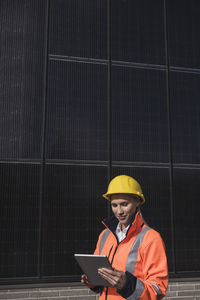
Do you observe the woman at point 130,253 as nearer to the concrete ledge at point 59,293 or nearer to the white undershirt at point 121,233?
the white undershirt at point 121,233

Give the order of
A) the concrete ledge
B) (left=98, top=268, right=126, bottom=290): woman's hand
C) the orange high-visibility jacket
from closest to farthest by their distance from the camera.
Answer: (left=98, top=268, right=126, bottom=290): woman's hand
the orange high-visibility jacket
the concrete ledge

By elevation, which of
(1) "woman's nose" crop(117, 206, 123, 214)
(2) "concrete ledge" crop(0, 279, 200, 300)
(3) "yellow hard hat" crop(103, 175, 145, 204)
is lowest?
(2) "concrete ledge" crop(0, 279, 200, 300)

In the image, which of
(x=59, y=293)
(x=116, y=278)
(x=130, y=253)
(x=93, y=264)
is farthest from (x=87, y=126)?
(x=116, y=278)

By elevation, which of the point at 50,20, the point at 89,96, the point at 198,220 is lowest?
the point at 198,220

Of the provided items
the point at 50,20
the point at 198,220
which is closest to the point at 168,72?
the point at 50,20

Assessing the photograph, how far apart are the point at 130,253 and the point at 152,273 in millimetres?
267

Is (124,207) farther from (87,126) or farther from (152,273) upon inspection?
(87,126)

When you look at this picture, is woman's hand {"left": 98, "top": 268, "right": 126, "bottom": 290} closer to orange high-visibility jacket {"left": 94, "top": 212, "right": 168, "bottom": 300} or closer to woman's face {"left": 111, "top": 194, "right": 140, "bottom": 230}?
orange high-visibility jacket {"left": 94, "top": 212, "right": 168, "bottom": 300}

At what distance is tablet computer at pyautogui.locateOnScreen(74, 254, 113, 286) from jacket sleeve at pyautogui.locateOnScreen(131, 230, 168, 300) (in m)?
0.29

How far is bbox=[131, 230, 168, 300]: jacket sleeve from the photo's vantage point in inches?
94.3

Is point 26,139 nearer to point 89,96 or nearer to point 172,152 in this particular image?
point 89,96

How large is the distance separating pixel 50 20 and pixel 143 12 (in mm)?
2190

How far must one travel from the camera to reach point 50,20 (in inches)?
263

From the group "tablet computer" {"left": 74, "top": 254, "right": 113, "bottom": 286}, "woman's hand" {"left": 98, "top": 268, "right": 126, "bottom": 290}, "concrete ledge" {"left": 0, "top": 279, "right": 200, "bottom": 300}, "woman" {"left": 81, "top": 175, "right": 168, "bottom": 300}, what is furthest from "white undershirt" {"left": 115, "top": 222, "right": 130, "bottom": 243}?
"concrete ledge" {"left": 0, "top": 279, "right": 200, "bottom": 300}
